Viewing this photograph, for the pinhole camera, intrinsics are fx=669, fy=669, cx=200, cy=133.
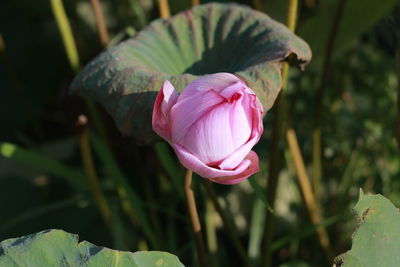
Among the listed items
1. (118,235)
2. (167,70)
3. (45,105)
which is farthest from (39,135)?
(167,70)

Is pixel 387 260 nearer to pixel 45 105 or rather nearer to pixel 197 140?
pixel 197 140

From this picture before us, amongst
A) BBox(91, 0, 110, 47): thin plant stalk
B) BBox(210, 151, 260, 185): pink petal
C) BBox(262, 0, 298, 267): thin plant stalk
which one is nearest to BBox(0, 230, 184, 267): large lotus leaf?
BBox(210, 151, 260, 185): pink petal

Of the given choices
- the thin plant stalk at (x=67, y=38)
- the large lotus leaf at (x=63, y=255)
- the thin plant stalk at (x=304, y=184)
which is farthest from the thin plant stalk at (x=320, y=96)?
the large lotus leaf at (x=63, y=255)

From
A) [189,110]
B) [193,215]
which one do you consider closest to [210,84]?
[189,110]

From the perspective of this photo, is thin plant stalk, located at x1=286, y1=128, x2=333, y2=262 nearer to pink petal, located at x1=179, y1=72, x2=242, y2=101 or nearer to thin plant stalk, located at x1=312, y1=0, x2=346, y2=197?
thin plant stalk, located at x1=312, y1=0, x2=346, y2=197

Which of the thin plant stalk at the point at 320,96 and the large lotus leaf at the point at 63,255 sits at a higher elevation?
the large lotus leaf at the point at 63,255

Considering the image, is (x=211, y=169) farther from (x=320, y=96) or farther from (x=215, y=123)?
(x=320, y=96)

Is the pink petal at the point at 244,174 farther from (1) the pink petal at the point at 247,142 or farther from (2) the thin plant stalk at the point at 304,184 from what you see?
(2) the thin plant stalk at the point at 304,184
